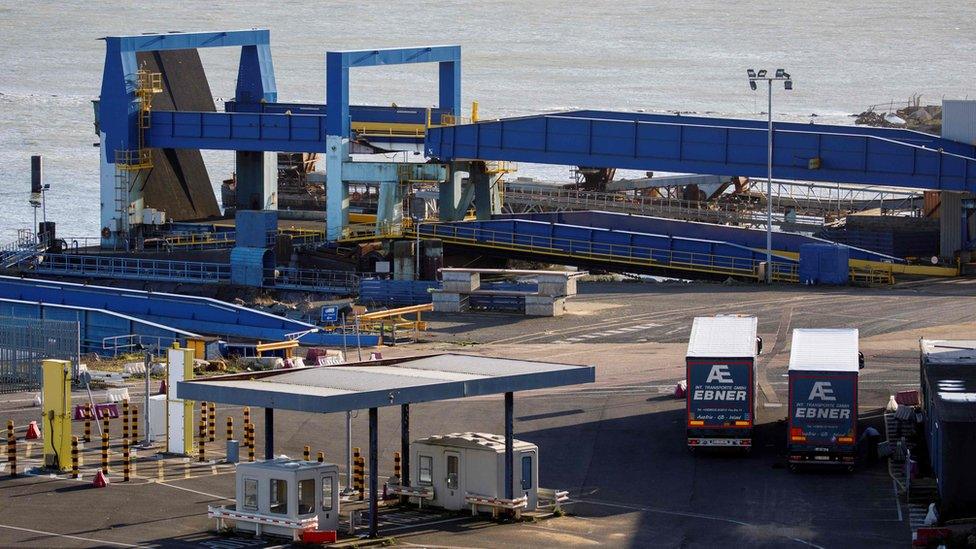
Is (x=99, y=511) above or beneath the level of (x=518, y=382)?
beneath

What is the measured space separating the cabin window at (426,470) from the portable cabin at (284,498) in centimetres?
265

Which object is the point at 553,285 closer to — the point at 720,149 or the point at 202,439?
the point at 720,149

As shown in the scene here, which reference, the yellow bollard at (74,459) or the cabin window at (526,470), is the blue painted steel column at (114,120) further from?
the cabin window at (526,470)

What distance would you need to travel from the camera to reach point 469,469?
32344 millimetres

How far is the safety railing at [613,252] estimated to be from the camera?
6399 centimetres

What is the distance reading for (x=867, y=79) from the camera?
181375mm

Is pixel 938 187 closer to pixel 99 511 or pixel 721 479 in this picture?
pixel 721 479

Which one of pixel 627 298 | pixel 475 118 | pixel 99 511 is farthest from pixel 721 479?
pixel 475 118

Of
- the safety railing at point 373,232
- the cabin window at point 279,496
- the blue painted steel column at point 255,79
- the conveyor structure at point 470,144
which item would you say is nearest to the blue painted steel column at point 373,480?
the cabin window at point 279,496

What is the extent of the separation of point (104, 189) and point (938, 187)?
3492cm

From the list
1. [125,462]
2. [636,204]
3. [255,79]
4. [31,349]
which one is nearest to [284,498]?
[125,462]

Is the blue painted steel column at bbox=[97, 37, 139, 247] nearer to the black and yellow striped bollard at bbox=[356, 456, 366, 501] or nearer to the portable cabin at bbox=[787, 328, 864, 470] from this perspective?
the black and yellow striped bollard at bbox=[356, 456, 366, 501]

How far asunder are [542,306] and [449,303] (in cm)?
340

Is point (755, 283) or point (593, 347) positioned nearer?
point (593, 347)
